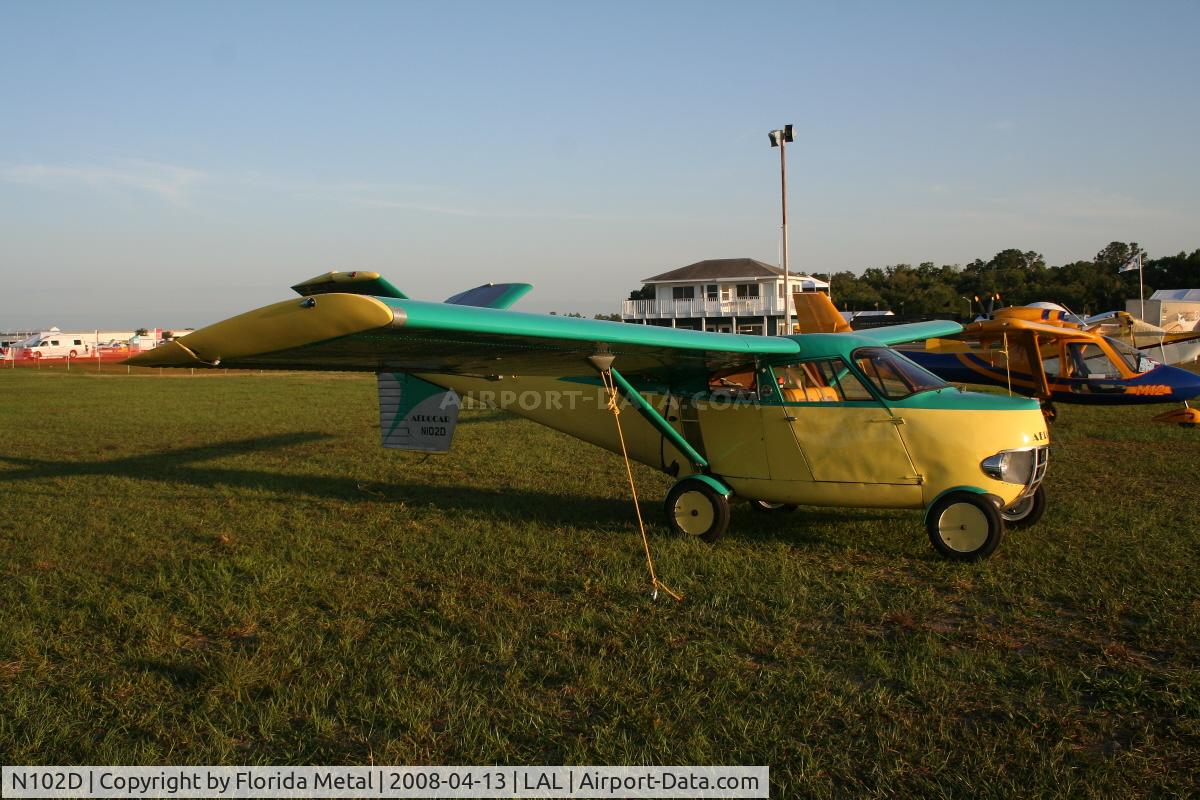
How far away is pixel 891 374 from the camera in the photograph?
274 inches

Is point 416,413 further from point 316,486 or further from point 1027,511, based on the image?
point 1027,511

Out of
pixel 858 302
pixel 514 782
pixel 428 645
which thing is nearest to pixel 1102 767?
pixel 514 782

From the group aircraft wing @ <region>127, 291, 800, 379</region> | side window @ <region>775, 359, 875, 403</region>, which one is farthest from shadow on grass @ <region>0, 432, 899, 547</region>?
aircraft wing @ <region>127, 291, 800, 379</region>

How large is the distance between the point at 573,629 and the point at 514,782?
5.51 feet

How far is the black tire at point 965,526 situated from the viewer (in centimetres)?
635

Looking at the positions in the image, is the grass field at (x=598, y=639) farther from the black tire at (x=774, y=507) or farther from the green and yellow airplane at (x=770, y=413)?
the green and yellow airplane at (x=770, y=413)

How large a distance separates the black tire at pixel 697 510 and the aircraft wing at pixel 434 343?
3.87 ft

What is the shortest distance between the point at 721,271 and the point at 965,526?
45.5 meters

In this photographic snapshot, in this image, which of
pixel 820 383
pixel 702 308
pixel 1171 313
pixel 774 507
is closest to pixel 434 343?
pixel 820 383

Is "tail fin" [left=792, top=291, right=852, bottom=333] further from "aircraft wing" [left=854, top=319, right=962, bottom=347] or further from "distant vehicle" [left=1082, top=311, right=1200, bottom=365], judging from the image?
"distant vehicle" [left=1082, top=311, right=1200, bottom=365]

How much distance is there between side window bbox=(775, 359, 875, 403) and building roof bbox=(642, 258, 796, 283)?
42032 millimetres

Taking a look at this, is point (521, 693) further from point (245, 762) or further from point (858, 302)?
point (858, 302)

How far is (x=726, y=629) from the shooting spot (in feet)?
16.6

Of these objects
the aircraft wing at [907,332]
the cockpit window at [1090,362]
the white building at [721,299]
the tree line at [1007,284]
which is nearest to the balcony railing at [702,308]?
the white building at [721,299]
